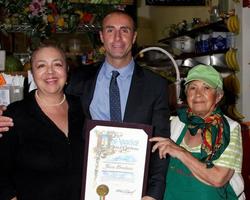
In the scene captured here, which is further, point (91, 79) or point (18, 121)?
point (91, 79)

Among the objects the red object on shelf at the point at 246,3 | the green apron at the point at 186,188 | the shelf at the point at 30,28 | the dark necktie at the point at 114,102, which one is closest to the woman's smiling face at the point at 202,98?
the green apron at the point at 186,188

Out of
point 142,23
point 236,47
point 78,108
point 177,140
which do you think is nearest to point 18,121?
point 78,108

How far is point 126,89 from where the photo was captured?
2.01 meters

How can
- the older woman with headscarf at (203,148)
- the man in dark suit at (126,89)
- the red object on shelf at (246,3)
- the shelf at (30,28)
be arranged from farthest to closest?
the red object on shelf at (246,3) < the shelf at (30,28) < the man in dark suit at (126,89) < the older woman with headscarf at (203,148)

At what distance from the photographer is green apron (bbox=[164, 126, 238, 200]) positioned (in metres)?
1.82

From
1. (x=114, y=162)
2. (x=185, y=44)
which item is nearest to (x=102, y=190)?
(x=114, y=162)

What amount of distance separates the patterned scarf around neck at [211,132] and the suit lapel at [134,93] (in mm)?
257

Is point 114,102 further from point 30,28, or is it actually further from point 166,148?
point 30,28

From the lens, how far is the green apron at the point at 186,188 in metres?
1.82

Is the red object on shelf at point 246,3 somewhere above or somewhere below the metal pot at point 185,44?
above

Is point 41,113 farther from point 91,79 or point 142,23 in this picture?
point 142,23

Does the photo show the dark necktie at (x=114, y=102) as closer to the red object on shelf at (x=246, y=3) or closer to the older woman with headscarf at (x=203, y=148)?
the older woman with headscarf at (x=203, y=148)

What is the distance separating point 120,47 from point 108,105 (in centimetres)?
29

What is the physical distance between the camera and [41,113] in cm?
179
